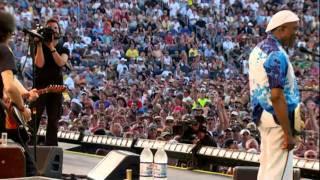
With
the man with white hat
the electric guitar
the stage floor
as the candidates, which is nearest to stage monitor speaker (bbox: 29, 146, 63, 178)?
the electric guitar

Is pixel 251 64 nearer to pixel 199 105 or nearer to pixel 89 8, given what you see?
pixel 199 105

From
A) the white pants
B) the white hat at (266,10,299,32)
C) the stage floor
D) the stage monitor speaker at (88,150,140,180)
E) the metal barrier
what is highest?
the white hat at (266,10,299,32)

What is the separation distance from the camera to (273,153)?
5.10 m

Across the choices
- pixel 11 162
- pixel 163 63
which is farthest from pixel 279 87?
pixel 163 63

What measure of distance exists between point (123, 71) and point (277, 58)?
881 centimetres

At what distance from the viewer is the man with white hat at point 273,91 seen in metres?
5.00

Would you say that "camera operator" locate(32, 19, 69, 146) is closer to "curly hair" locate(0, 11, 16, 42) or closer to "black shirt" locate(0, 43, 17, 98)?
"black shirt" locate(0, 43, 17, 98)

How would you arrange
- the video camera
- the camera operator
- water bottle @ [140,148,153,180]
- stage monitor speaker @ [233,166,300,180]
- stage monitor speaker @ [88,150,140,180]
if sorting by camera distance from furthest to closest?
the camera operator
the video camera
stage monitor speaker @ [233,166,300,180]
stage monitor speaker @ [88,150,140,180]
water bottle @ [140,148,153,180]

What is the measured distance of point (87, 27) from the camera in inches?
617

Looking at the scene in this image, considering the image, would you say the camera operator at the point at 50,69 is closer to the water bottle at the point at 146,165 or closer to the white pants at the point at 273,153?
the water bottle at the point at 146,165

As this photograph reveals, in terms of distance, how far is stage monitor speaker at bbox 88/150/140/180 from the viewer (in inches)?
213

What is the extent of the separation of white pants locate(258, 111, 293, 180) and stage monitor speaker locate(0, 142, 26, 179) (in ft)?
5.49

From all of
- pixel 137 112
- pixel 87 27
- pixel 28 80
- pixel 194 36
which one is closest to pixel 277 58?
pixel 137 112

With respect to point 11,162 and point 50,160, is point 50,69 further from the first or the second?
point 11,162
